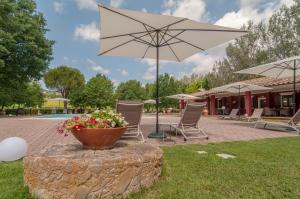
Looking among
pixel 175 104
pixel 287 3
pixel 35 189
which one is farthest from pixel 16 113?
pixel 287 3

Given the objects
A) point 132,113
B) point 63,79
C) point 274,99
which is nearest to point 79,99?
point 63,79

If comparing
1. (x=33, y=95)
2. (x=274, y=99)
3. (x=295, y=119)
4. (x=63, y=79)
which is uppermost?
(x=63, y=79)

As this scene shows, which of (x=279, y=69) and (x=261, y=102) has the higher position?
(x=279, y=69)

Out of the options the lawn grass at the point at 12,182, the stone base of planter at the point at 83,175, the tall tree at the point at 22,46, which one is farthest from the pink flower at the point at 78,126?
the tall tree at the point at 22,46

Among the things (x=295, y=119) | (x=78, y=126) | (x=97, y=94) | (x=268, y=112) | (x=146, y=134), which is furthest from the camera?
(x=97, y=94)

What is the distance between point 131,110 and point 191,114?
73.9 inches

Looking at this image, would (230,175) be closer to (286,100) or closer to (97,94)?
(286,100)

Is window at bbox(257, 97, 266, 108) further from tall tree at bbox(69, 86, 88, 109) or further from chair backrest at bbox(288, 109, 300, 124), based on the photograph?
tall tree at bbox(69, 86, 88, 109)

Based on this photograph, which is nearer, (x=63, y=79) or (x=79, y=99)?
(x=79, y=99)

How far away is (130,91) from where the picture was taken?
1683 inches

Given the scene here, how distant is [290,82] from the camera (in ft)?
49.4

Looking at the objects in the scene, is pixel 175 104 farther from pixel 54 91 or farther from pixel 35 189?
pixel 35 189

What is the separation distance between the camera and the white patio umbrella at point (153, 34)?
5.44m

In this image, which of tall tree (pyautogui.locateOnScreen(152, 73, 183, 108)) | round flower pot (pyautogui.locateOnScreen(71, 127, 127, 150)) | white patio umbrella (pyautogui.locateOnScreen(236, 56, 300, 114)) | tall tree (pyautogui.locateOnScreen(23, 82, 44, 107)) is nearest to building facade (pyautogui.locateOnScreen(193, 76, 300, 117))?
white patio umbrella (pyautogui.locateOnScreen(236, 56, 300, 114))
